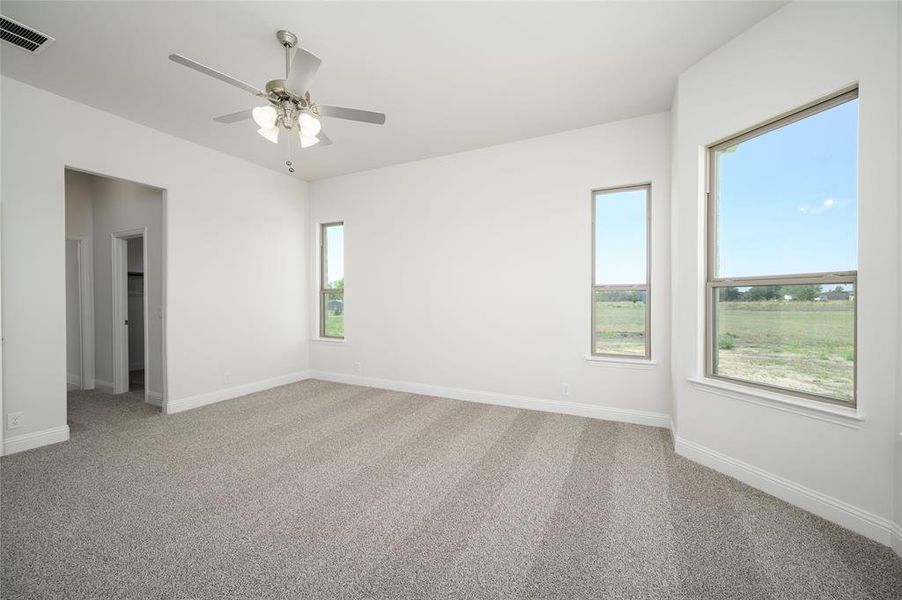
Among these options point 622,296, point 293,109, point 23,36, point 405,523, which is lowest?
point 405,523

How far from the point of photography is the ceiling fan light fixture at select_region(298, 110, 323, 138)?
222 centimetres

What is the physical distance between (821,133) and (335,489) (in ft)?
12.3

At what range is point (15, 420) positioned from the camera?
2.92 metres

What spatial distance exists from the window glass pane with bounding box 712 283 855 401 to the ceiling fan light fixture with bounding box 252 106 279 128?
3.38 meters

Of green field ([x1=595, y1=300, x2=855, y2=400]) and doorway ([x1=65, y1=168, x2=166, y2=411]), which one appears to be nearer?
green field ([x1=595, y1=300, x2=855, y2=400])

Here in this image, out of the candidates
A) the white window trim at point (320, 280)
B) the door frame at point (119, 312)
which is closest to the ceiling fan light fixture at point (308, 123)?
the white window trim at point (320, 280)

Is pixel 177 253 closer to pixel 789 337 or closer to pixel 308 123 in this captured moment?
pixel 308 123

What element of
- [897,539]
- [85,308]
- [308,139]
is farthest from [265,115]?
[85,308]

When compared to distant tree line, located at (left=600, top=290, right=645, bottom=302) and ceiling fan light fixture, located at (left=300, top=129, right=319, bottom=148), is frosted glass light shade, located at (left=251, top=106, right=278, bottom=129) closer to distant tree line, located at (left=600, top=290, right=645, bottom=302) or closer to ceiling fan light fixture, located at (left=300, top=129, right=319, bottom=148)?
ceiling fan light fixture, located at (left=300, top=129, right=319, bottom=148)

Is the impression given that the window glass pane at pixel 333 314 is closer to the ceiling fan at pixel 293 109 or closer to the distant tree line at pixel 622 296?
the ceiling fan at pixel 293 109

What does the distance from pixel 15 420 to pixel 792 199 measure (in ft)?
19.7

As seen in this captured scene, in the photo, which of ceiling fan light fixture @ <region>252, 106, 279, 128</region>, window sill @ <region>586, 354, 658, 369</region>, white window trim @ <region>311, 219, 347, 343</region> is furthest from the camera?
white window trim @ <region>311, 219, 347, 343</region>

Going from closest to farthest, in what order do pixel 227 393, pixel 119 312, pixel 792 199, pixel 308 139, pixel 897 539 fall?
pixel 897 539 < pixel 792 199 < pixel 308 139 < pixel 227 393 < pixel 119 312

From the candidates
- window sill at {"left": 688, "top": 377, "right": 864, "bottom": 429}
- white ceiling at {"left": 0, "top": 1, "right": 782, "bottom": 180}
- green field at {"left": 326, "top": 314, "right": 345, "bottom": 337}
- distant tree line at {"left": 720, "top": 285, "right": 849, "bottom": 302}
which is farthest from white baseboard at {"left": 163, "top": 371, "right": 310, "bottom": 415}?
distant tree line at {"left": 720, "top": 285, "right": 849, "bottom": 302}
